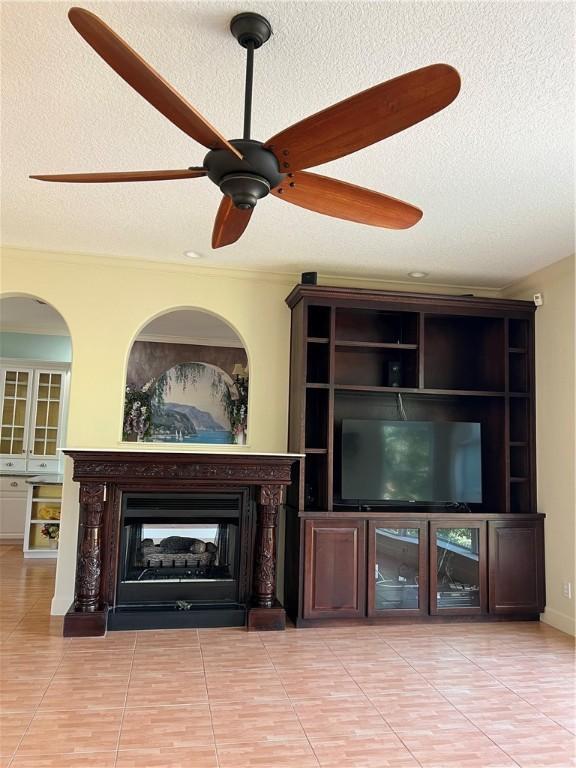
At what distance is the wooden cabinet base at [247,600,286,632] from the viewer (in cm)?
415

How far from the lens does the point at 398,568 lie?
4.41m

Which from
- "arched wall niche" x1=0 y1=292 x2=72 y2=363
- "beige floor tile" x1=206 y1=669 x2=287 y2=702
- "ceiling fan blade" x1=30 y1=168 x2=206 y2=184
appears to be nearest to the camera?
"ceiling fan blade" x1=30 y1=168 x2=206 y2=184

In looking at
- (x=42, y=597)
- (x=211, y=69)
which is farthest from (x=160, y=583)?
(x=211, y=69)

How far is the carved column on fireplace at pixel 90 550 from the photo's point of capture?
157 inches

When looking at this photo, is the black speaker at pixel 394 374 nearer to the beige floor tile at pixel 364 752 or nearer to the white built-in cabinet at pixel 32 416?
the beige floor tile at pixel 364 752

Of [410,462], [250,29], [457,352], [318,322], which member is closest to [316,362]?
[318,322]

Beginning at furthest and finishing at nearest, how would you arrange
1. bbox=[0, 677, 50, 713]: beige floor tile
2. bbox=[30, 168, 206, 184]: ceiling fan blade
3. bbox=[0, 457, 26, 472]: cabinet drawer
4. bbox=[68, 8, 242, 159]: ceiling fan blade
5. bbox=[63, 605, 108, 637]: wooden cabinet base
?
bbox=[0, 457, 26, 472]: cabinet drawer → bbox=[63, 605, 108, 637]: wooden cabinet base → bbox=[0, 677, 50, 713]: beige floor tile → bbox=[30, 168, 206, 184]: ceiling fan blade → bbox=[68, 8, 242, 159]: ceiling fan blade

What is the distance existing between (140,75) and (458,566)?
406cm

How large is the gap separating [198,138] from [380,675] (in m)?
2.98

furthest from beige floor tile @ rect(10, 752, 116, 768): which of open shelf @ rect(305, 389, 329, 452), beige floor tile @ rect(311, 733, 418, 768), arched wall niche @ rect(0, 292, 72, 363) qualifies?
arched wall niche @ rect(0, 292, 72, 363)

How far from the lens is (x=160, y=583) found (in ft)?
14.0

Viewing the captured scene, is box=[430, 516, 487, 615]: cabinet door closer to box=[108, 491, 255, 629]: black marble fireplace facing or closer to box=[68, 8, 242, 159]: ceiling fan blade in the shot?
box=[108, 491, 255, 629]: black marble fireplace facing

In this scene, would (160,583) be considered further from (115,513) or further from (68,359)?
(68,359)

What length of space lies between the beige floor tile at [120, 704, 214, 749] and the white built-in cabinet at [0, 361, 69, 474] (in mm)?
5207
